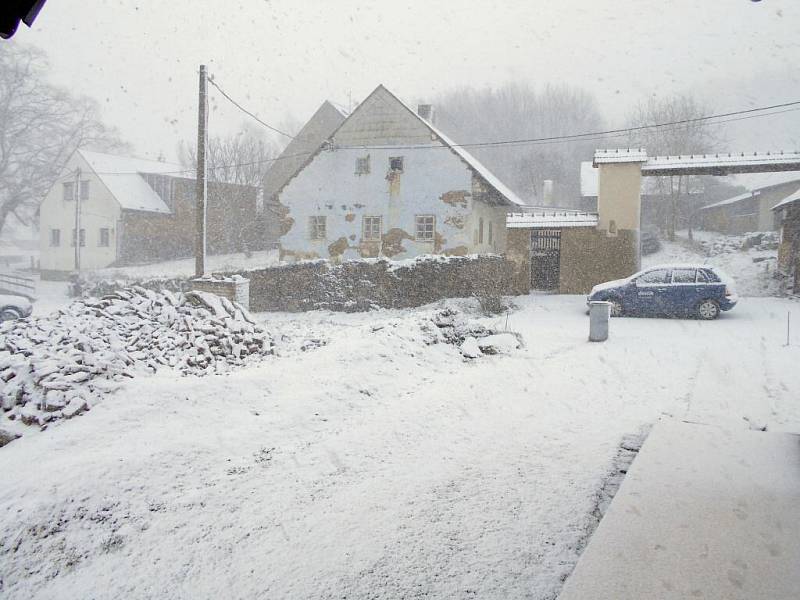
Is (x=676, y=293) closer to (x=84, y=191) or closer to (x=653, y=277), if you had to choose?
(x=653, y=277)

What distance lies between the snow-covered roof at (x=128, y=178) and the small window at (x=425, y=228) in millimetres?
19092

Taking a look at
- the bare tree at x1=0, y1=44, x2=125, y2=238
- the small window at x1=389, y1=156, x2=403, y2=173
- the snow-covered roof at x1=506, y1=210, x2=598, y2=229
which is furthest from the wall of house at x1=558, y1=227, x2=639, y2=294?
the bare tree at x1=0, y1=44, x2=125, y2=238

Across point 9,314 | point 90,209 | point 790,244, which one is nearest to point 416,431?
point 9,314

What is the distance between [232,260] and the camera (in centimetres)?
3167

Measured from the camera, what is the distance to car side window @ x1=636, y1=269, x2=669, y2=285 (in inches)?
564

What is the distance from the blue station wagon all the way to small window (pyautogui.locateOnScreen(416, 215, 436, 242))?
967cm

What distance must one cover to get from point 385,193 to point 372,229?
1666 mm

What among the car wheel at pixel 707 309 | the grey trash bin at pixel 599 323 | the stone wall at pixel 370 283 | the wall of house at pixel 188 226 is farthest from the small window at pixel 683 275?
the wall of house at pixel 188 226

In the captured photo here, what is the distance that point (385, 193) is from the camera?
2333 cm

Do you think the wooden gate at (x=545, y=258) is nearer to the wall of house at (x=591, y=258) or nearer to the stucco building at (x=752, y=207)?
the wall of house at (x=591, y=258)

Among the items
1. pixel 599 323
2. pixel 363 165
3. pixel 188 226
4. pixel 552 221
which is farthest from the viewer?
pixel 188 226

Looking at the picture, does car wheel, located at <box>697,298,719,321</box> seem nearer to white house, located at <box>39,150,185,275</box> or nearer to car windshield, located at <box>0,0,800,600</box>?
car windshield, located at <box>0,0,800,600</box>

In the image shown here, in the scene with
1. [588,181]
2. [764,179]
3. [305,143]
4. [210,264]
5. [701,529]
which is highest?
[305,143]

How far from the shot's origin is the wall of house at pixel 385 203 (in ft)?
73.9
